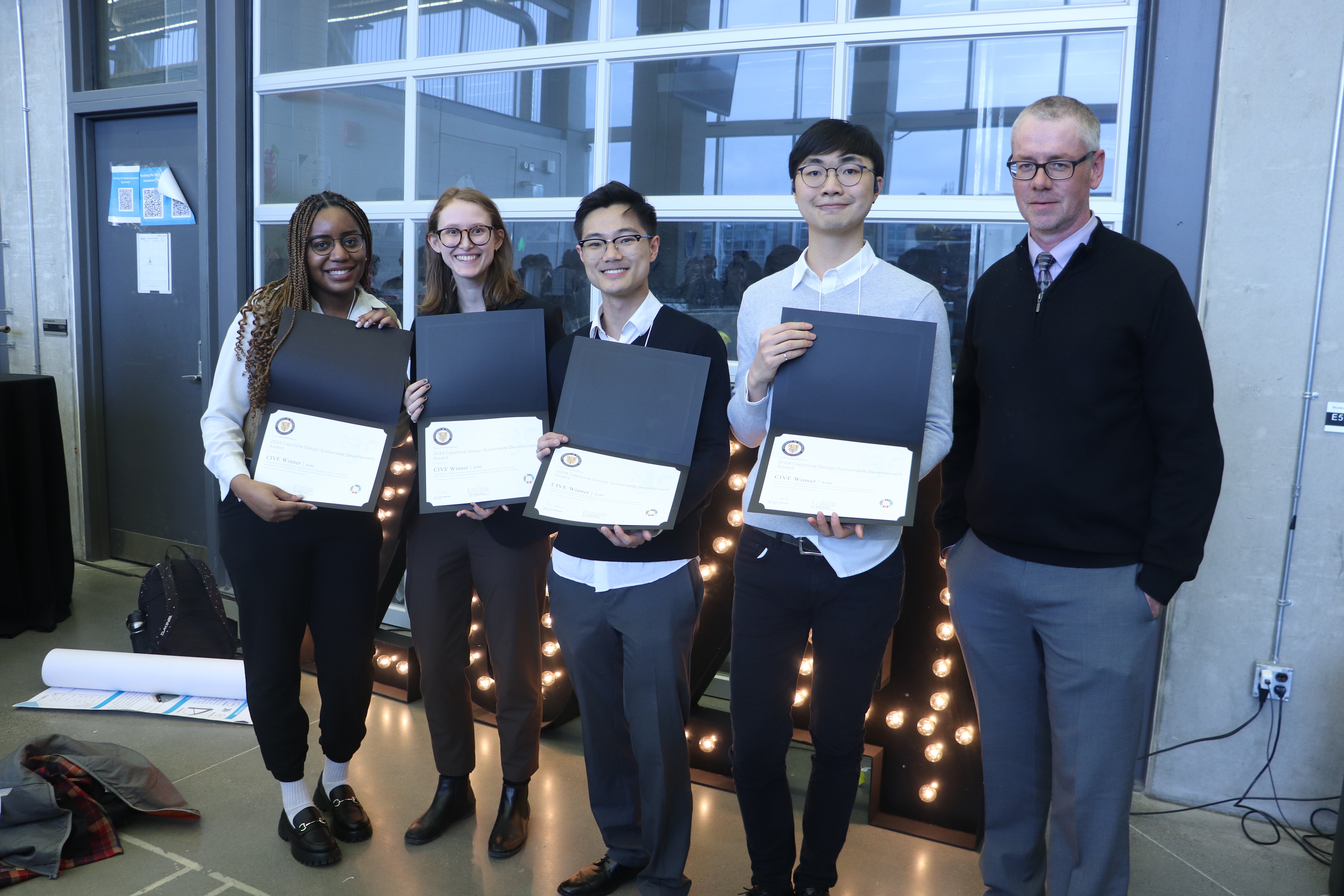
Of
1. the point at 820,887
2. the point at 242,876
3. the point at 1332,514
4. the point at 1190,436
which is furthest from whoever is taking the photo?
the point at 1332,514

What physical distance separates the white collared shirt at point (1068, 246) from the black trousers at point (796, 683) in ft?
2.00

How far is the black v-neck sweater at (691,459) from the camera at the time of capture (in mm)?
1801

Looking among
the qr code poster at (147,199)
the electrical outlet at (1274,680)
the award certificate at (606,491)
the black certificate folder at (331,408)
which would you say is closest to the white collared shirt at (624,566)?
the award certificate at (606,491)

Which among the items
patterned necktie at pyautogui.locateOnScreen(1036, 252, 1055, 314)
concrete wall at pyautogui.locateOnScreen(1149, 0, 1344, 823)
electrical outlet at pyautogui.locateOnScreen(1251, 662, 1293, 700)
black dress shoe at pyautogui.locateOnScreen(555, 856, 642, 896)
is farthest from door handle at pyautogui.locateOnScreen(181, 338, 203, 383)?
electrical outlet at pyautogui.locateOnScreen(1251, 662, 1293, 700)

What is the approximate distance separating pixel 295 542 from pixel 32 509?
2496 mm

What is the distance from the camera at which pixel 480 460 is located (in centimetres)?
196

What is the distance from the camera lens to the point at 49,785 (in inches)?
86.7

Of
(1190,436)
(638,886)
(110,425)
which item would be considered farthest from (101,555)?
(1190,436)

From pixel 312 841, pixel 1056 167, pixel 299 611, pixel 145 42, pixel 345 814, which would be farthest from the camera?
pixel 145 42

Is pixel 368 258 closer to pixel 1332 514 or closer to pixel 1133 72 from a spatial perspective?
pixel 1133 72

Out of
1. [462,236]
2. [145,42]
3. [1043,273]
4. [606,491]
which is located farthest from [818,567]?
[145,42]

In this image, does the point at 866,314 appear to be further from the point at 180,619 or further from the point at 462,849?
the point at 180,619

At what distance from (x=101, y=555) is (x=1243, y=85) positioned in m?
5.32

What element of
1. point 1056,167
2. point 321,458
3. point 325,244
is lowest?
point 321,458
